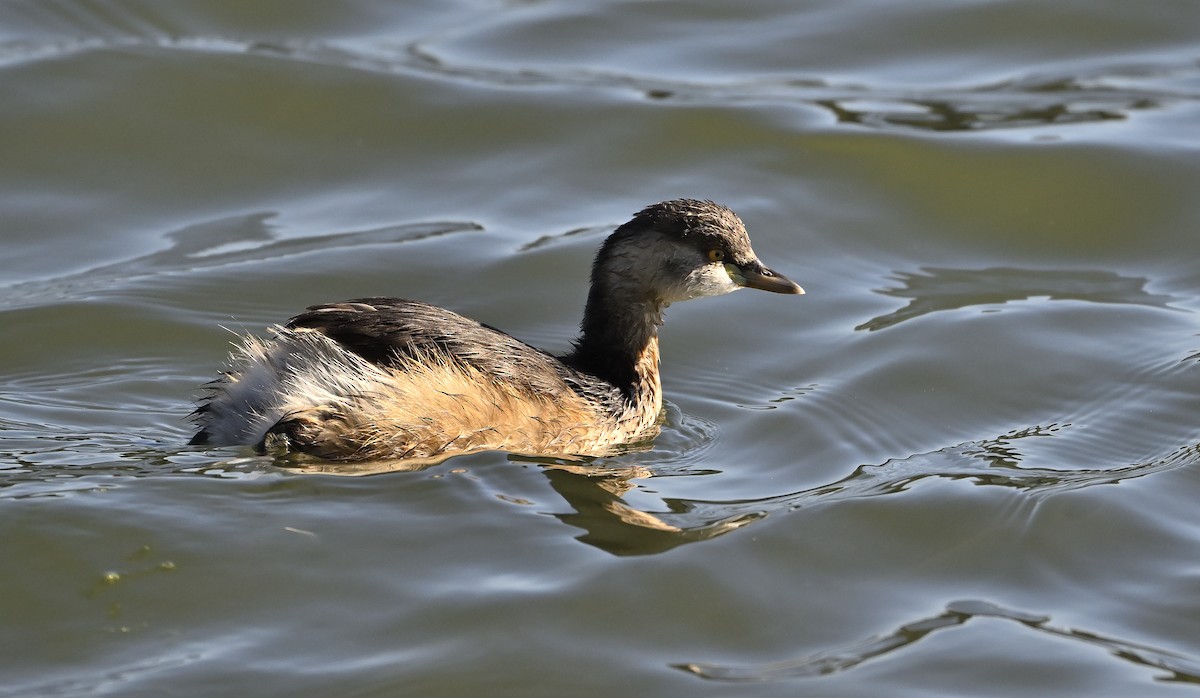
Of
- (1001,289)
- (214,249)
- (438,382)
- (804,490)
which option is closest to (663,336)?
(1001,289)

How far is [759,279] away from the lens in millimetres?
6984

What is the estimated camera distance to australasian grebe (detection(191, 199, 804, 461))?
5.86m

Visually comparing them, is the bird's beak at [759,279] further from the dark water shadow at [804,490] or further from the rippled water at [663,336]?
the dark water shadow at [804,490]

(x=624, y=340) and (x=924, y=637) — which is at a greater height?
(x=624, y=340)

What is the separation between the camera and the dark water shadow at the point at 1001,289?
319 inches

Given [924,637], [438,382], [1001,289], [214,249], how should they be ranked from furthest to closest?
[214,249] → [1001,289] → [438,382] → [924,637]

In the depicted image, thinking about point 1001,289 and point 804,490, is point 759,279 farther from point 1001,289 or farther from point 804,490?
point 1001,289

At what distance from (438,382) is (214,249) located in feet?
10.2

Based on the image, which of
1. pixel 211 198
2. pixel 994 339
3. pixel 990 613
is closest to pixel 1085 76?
pixel 994 339

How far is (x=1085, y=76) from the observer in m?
10.6

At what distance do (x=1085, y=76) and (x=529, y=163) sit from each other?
12.4ft

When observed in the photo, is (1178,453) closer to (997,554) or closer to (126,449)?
(997,554)

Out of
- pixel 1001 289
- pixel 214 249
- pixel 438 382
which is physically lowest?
pixel 438 382

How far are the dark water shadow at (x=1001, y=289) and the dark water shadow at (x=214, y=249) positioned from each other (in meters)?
2.40
